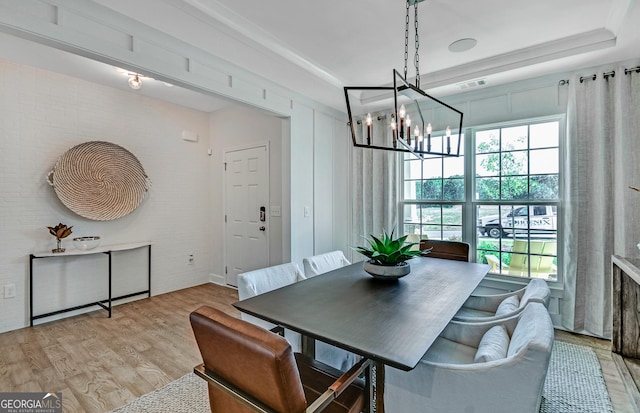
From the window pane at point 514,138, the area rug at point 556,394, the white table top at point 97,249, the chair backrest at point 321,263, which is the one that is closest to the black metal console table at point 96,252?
the white table top at point 97,249

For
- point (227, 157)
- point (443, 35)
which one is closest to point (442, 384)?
point (443, 35)

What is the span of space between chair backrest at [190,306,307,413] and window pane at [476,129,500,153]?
3272 mm

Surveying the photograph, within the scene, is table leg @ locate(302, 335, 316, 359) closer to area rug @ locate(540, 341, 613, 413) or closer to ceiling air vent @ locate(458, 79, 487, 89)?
area rug @ locate(540, 341, 613, 413)

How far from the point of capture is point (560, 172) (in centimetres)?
294

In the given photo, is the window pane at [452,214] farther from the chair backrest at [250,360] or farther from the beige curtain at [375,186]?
the chair backrest at [250,360]

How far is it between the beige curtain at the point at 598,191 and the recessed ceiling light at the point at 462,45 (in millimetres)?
1091

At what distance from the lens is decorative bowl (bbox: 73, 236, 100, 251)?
3.28 metres

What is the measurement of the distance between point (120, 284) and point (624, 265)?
4.94m

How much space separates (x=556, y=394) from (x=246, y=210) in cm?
376

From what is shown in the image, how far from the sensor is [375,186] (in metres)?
3.96

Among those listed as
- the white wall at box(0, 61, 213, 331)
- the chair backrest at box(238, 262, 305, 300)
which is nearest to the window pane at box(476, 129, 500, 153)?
the chair backrest at box(238, 262, 305, 300)

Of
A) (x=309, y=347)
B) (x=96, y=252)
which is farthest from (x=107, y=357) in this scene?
(x=309, y=347)

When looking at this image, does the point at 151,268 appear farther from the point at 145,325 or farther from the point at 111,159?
the point at 111,159

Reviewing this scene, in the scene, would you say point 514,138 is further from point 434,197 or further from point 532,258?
point 532,258
